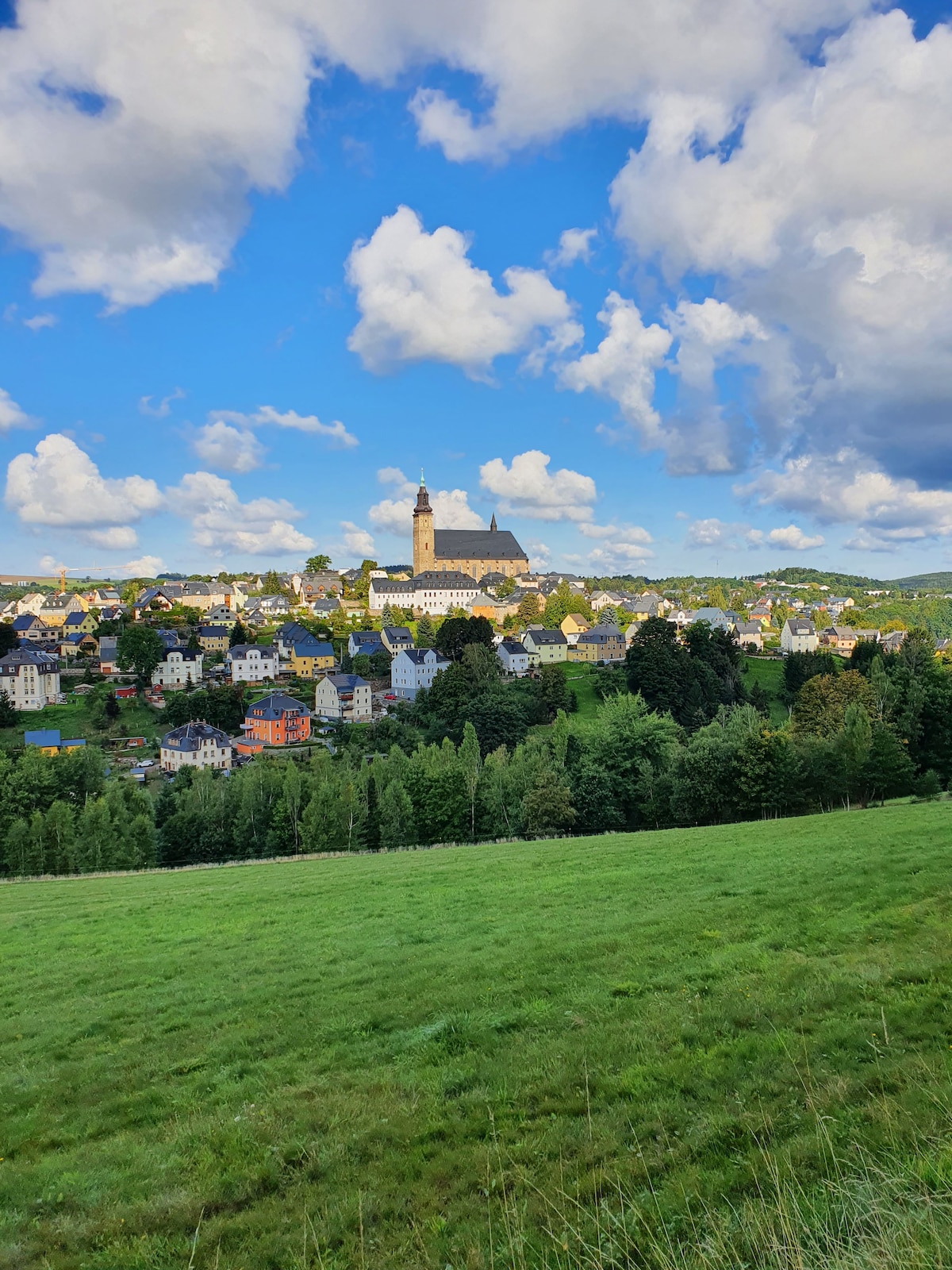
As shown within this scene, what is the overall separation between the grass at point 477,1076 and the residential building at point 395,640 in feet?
313

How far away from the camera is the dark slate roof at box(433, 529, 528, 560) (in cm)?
18038

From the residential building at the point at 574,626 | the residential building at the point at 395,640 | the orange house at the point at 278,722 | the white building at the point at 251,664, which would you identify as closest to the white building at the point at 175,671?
the white building at the point at 251,664

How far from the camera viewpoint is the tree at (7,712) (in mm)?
77500

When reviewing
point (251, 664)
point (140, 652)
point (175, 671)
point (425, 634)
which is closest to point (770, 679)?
point (425, 634)

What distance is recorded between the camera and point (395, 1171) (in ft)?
17.6

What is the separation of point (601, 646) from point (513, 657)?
14092 millimetres

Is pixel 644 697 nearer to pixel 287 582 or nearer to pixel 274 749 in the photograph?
pixel 274 749

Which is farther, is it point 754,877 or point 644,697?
point 644,697

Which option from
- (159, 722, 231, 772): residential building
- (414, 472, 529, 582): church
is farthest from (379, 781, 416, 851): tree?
(414, 472, 529, 582): church

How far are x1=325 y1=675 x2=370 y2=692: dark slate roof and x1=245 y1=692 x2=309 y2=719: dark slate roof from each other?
21.2 feet

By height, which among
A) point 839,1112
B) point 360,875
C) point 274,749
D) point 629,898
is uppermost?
point 839,1112

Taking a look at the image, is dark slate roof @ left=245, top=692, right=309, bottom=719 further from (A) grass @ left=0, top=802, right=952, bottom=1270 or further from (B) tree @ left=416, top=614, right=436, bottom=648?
(A) grass @ left=0, top=802, right=952, bottom=1270

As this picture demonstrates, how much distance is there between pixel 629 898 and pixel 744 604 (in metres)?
196

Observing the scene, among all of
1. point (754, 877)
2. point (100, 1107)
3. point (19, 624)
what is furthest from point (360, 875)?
point (19, 624)
